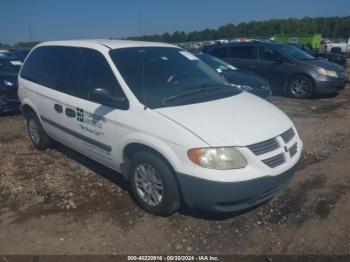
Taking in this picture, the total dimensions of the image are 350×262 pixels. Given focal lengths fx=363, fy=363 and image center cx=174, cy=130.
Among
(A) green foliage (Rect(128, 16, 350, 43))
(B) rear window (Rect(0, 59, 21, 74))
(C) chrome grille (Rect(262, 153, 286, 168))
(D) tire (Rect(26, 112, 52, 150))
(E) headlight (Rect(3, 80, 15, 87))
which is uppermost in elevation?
(A) green foliage (Rect(128, 16, 350, 43))

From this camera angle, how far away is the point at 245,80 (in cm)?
830

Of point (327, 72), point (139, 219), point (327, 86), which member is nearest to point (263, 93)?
point (327, 86)

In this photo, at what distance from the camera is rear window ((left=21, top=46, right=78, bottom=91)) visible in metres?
4.89

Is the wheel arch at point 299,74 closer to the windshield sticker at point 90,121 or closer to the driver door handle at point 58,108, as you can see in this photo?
the driver door handle at point 58,108

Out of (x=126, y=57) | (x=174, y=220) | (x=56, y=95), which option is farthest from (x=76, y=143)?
(x=174, y=220)

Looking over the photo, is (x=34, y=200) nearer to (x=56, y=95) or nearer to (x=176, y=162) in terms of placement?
(x=56, y=95)

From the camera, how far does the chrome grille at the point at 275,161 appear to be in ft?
11.2

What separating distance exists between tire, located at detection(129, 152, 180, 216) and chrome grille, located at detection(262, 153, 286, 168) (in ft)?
2.97

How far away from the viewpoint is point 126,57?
431cm

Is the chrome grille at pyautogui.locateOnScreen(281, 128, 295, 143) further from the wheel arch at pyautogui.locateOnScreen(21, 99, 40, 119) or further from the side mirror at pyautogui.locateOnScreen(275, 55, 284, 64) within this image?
the side mirror at pyautogui.locateOnScreen(275, 55, 284, 64)

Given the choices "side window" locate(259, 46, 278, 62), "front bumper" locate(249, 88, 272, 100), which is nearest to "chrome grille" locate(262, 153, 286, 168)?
"front bumper" locate(249, 88, 272, 100)

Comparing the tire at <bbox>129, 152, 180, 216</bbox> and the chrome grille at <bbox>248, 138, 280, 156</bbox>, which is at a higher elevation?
the chrome grille at <bbox>248, 138, 280, 156</bbox>

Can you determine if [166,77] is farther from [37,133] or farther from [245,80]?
[245,80]

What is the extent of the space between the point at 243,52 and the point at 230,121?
8448mm
